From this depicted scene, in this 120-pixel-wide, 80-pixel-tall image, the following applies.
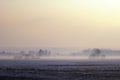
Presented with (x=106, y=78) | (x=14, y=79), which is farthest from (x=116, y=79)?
(x=14, y=79)

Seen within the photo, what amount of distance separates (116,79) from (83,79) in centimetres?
459

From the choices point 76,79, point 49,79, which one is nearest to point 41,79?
point 49,79

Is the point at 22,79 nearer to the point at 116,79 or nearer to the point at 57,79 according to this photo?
the point at 57,79

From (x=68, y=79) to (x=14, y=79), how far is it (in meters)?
7.48

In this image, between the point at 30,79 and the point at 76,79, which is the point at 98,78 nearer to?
the point at 76,79

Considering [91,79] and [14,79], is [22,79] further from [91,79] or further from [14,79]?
[91,79]

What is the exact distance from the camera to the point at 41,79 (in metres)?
56.6

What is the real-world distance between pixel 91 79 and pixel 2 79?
12.3 meters

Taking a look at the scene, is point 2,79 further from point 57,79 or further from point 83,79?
point 83,79

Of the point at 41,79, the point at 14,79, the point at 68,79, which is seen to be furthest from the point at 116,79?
the point at 14,79

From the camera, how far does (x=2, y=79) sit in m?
54.9

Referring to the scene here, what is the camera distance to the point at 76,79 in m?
56.3

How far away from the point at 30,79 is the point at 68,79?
5288mm

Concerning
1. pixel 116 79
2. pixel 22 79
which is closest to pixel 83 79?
pixel 116 79
